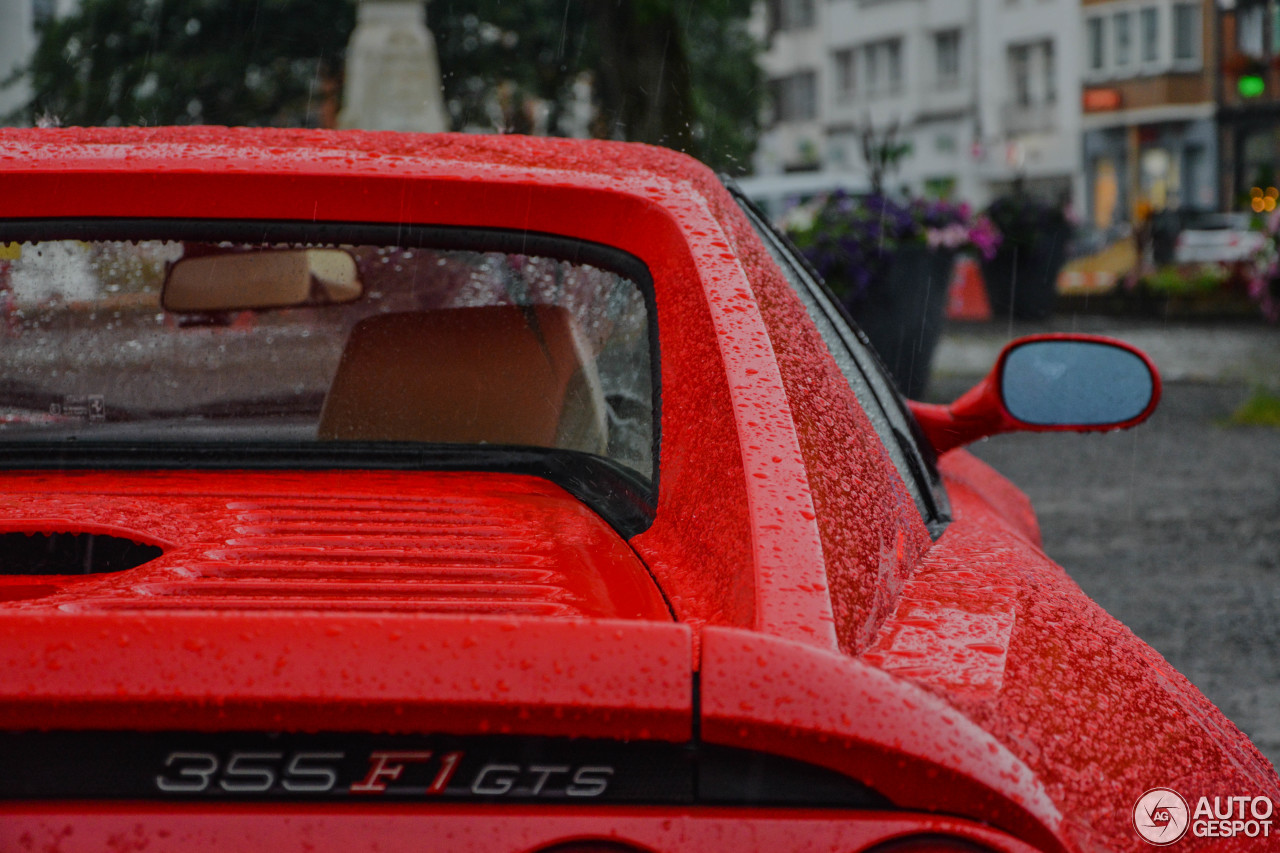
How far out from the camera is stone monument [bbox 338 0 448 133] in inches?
607

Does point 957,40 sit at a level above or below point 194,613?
above

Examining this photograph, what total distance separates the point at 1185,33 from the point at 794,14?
17430mm

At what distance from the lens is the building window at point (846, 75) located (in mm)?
60000

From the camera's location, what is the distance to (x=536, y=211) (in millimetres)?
1672

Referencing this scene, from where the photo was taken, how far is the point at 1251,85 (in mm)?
17500

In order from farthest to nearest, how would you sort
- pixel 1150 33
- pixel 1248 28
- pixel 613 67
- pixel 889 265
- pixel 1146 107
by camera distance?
pixel 1150 33, pixel 1146 107, pixel 1248 28, pixel 613 67, pixel 889 265

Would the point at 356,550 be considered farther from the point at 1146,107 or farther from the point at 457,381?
the point at 1146,107

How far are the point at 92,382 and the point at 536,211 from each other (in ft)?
2.47

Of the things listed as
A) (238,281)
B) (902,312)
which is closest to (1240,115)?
(902,312)

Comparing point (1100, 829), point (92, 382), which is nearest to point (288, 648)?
point (1100, 829)

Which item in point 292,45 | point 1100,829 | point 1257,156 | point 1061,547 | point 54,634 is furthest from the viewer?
point 1257,156

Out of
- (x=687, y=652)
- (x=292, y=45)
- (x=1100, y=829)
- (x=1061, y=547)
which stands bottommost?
(x=1061, y=547)

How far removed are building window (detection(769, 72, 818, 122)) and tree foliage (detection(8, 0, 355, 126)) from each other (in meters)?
35.7

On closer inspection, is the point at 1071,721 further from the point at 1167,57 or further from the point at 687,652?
the point at 1167,57
